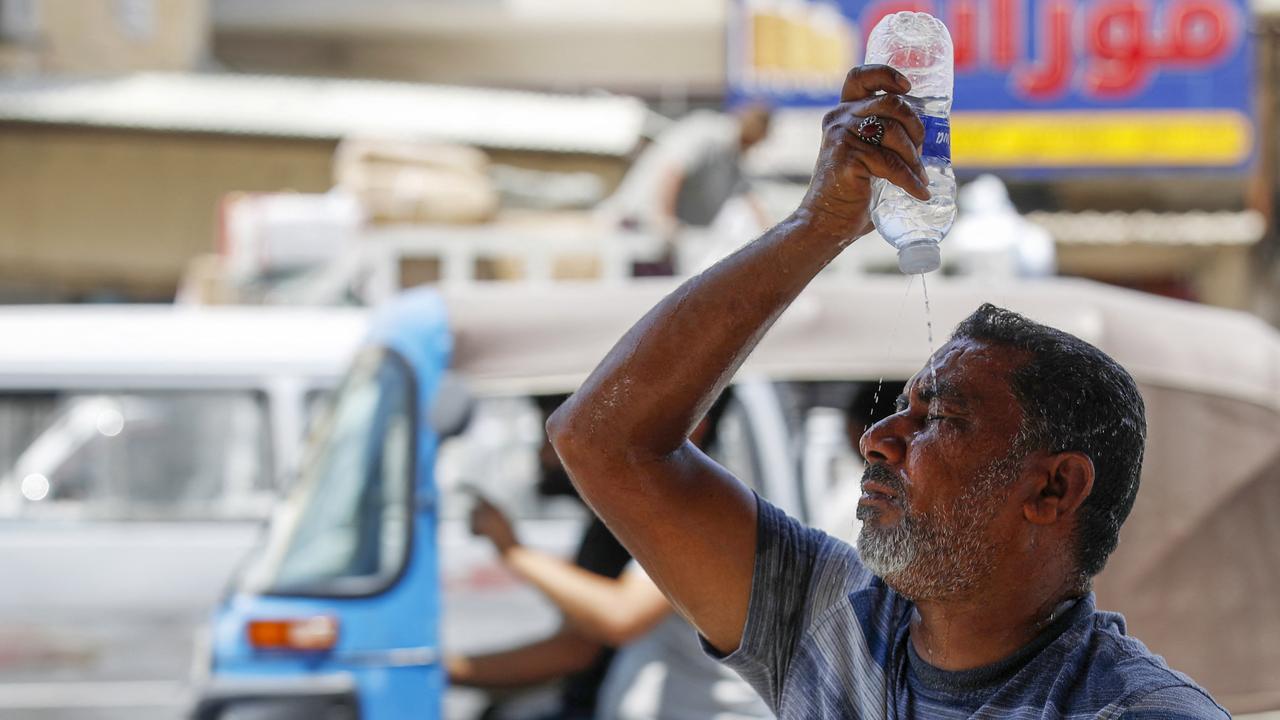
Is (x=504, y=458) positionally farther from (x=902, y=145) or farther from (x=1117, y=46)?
(x=1117, y=46)

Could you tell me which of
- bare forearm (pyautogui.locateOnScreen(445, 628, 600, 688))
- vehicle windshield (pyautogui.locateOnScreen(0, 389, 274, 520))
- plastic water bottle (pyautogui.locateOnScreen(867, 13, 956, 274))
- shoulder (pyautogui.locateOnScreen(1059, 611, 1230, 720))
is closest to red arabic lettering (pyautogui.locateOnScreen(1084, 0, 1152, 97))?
vehicle windshield (pyautogui.locateOnScreen(0, 389, 274, 520))

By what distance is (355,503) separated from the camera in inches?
171

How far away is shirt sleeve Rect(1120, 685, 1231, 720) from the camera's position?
168 centimetres

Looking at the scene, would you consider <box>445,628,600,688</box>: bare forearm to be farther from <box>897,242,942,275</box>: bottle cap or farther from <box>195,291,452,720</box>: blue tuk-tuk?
<box>897,242,942,275</box>: bottle cap

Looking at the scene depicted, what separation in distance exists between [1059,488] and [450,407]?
7.94 ft

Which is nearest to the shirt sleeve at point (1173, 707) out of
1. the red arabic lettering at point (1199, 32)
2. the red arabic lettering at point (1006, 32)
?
the red arabic lettering at point (1006, 32)

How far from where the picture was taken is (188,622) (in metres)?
7.56

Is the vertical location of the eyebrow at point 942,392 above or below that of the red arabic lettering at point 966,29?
below

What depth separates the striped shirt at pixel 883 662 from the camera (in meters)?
1.75

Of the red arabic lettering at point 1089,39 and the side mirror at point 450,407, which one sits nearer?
the side mirror at point 450,407

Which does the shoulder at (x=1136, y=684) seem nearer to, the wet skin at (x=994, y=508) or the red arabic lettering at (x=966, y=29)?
the wet skin at (x=994, y=508)

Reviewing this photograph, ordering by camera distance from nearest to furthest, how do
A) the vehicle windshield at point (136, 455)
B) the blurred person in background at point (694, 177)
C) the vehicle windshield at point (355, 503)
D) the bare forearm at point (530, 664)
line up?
the vehicle windshield at point (355, 503) → the bare forearm at point (530, 664) → the blurred person in background at point (694, 177) → the vehicle windshield at point (136, 455)

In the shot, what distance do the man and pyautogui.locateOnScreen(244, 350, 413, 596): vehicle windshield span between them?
2.23 m

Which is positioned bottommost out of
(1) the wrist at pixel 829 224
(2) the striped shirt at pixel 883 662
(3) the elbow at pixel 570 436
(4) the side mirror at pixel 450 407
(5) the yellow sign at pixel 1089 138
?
(5) the yellow sign at pixel 1089 138
